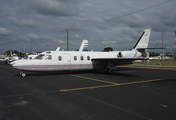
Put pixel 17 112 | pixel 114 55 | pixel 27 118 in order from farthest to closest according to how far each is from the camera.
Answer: pixel 114 55 → pixel 17 112 → pixel 27 118

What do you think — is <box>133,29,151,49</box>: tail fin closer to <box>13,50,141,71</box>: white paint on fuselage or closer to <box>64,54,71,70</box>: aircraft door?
<box>13,50,141,71</box>: white paint on fuselage

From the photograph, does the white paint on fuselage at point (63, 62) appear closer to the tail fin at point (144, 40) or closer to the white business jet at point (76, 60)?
the white business jet at point (76, 60)

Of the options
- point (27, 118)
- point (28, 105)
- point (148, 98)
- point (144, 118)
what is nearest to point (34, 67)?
point (28, 105)

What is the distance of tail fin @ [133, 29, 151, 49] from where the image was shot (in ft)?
66.9

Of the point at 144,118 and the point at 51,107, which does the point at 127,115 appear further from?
the point at 51,107

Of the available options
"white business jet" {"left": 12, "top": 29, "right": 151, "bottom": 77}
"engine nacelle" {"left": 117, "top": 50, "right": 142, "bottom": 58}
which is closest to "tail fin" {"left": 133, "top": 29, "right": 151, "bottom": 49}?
"white business jet" {"left": 12, "top": 29, "right": 151, "bottom": 77}

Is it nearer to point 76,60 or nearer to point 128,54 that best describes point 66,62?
point 76,60

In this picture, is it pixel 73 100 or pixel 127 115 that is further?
pixel 73 100

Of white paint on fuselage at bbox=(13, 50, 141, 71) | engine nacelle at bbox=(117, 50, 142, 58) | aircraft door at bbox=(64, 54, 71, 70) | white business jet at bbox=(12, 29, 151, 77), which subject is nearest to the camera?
white paint on fuselage at bbox=(13, 50, 141, 71)

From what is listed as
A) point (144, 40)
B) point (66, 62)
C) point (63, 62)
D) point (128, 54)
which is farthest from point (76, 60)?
point (144, 40)

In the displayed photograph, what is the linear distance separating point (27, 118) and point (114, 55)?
16.2m

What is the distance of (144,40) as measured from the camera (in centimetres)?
2056

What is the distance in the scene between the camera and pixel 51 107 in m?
5.50

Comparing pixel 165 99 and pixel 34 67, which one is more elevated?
pixel 34 67
